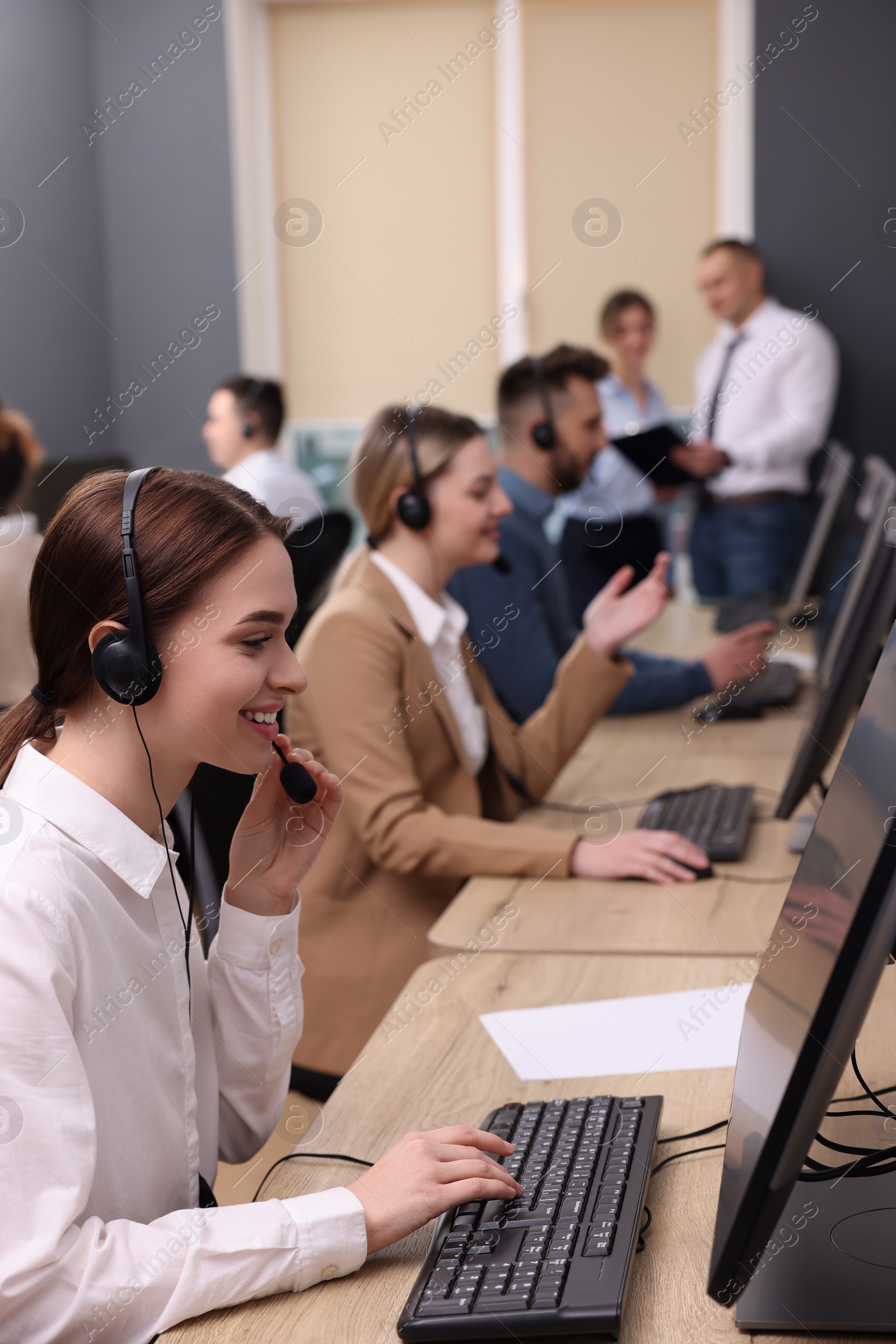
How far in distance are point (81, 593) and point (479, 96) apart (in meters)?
4.89

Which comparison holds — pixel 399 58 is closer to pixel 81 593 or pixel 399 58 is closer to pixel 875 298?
pixel 875 298

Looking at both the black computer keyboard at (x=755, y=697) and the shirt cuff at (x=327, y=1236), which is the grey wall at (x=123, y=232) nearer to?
the black computer keyboard at (x=755, y=697)

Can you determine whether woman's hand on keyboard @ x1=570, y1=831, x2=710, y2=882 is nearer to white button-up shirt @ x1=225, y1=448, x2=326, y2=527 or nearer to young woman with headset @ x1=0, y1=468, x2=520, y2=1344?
young woman with headset @ x1=0, y1=468, x2=520, y2=1344

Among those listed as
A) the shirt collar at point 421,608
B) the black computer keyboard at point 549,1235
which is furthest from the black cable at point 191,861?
the shirt collar at point 421,608

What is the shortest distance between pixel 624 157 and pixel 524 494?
3033mm

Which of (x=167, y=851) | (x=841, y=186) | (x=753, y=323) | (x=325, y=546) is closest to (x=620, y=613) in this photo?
(x=167, y=851)

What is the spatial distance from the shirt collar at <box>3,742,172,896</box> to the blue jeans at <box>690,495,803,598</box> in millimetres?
3640

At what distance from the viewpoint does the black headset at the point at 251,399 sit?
4.25 meters

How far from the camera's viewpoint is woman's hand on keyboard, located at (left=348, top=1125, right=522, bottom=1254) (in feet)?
2.64

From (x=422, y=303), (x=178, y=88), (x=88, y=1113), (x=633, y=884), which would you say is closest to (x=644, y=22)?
(x=422, y=303)

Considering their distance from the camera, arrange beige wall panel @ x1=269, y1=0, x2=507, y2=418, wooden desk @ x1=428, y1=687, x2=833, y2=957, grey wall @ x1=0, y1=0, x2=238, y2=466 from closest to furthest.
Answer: wooden desk @ x1=428, y1=687, x2=833, y2=957, grey wall @ x1=0, y1=0, x2=238, y2=466, beige wall panel @ x1=269, y1=0, x2=507, y2=418

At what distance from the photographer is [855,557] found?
7.16 ft

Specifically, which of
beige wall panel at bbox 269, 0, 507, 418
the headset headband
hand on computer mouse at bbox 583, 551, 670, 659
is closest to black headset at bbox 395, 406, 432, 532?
hand on computer mouse at bbox 583, 551, 670, 659

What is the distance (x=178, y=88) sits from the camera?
518 cm
